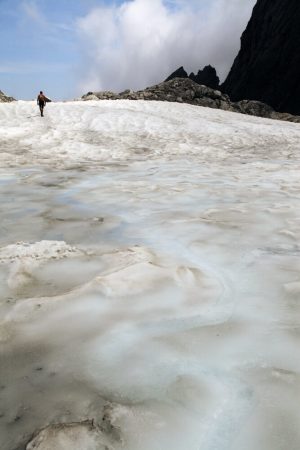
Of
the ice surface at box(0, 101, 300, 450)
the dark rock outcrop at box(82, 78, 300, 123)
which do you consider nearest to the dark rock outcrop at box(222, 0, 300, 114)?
the dark rock outcrop at box(82, 78, 300, 123)

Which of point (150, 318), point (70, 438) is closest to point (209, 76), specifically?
point (150, 318)

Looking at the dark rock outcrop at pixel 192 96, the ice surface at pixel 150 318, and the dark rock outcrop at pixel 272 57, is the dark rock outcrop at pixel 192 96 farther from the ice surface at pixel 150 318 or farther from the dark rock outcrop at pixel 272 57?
the dark rock outcrop at pixel 272 57

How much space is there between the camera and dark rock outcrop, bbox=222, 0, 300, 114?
7906 cm

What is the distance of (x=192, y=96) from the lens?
28.5m

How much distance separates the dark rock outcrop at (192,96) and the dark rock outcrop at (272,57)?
5469 centimetres

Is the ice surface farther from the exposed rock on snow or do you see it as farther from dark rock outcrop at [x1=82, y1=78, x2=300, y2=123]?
dark rock outcrop at [x1=82, y1=78, x2=300, y2=123]

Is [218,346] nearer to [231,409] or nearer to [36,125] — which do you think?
[231,409]

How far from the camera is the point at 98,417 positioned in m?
1.58

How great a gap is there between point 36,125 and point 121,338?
12.7 metres

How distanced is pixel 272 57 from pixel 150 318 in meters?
92.0

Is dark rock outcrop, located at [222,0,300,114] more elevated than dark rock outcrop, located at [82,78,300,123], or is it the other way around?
dark rock outcrop, located at [222,0,300,114]

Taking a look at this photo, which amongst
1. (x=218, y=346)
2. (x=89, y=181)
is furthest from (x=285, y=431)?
(x=89, y=181)

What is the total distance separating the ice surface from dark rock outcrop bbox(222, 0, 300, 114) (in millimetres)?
81098

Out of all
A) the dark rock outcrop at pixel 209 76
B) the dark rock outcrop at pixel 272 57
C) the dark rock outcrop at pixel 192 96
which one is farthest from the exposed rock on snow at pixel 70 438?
the dark rock outcrop at pixel 209 76
